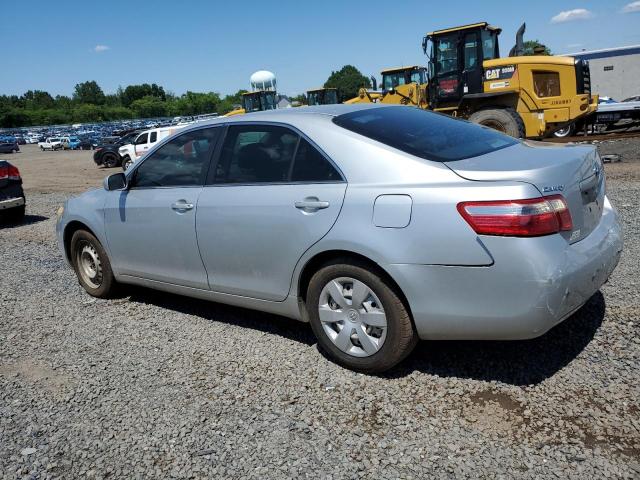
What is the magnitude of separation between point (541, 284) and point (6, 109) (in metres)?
141

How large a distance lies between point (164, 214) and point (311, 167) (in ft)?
4.72

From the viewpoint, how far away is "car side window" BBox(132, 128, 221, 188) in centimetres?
424

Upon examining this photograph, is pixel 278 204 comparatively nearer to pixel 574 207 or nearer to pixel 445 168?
pixel 445 168

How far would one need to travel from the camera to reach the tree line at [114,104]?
126m

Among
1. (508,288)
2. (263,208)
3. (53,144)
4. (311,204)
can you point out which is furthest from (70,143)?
(508,288)

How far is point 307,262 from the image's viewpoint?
3.51 m

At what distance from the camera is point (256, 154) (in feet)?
12.9

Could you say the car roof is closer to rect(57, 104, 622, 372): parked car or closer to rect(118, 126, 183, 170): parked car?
rect(57, 104, 622, 372): parked car

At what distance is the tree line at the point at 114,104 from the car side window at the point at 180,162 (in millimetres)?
110580

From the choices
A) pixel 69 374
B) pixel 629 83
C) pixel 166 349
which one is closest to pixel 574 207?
pixel 166 349

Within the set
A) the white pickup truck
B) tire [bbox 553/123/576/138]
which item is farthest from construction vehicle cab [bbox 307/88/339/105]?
the white pickup truck

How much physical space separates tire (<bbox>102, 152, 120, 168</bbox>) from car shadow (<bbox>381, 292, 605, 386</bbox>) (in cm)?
2506

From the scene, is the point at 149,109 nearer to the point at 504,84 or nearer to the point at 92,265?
the point at 504,84

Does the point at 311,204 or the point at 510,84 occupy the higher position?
the point at 510,84
